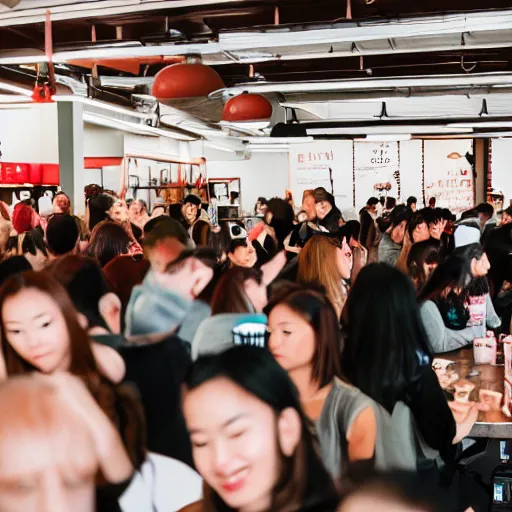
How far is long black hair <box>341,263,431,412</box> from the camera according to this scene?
159 cm

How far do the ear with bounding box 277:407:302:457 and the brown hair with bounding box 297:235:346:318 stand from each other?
377mm

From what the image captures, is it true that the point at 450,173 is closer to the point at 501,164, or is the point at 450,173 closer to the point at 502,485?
the point at 501,164

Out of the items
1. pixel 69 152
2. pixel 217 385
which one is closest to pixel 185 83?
pixel 217 385

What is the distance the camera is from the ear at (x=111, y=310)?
4.64 feet

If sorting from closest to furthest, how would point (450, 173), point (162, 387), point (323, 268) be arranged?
point (162, 387)
point (323, 268)
point (450, 173)

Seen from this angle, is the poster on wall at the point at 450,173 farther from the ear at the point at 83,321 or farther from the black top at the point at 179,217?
the ear at the point at 83,321

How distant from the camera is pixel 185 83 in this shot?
408 centimetres

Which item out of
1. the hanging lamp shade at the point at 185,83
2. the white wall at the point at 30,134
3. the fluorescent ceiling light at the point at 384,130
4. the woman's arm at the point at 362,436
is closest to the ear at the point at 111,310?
the woman's arm at the point at 362,436

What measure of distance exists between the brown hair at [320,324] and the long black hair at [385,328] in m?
0.14

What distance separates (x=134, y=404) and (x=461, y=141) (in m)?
12.2

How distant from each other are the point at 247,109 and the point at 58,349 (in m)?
4.28

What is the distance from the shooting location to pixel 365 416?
4.72 ft

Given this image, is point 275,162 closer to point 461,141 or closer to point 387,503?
point 461,141

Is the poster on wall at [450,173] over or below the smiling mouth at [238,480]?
over
